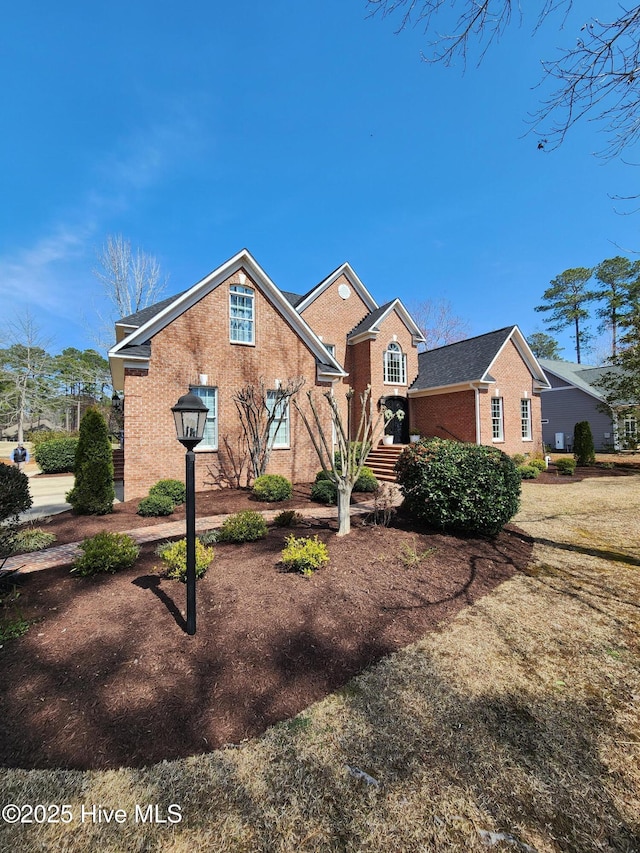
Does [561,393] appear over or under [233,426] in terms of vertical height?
over

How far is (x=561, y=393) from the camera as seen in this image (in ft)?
89.7

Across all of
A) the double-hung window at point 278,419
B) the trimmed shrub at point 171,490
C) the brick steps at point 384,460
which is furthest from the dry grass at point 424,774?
the brick steps at point 384,460

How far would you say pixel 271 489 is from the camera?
1000 cm

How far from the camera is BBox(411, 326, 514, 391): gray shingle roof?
54.6 feet

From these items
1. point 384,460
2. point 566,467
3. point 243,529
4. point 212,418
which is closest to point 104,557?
point 243,529

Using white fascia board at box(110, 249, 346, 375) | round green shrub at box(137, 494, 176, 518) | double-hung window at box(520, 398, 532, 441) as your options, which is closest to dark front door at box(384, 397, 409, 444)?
double-hung window at box(520, 398, 532, 441)

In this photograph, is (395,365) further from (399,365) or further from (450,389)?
(450,389)

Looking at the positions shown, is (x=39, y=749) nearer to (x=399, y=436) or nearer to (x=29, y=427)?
(x=399, y=436)

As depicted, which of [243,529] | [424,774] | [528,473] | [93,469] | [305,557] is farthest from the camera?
[528,473]

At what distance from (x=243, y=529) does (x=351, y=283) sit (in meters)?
16.2

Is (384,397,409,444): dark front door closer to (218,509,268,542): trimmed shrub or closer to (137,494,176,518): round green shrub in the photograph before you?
(137,494,176,518): round green shrub

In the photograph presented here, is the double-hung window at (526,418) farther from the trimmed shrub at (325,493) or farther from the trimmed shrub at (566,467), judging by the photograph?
the trimmed shrub at (325,493)

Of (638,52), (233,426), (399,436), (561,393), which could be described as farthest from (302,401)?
(561,393)

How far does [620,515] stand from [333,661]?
9050mm
